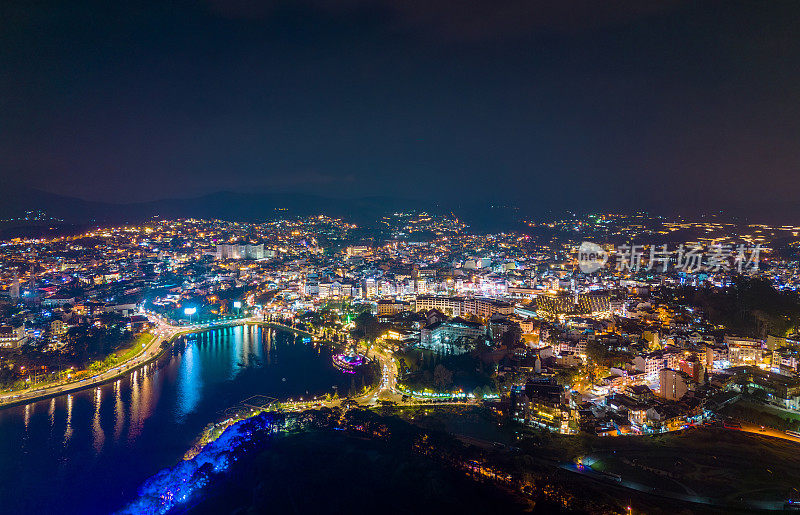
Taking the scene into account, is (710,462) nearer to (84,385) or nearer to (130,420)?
(130,420)

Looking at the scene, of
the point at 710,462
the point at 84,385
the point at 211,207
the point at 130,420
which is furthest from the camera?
the point at 211,207

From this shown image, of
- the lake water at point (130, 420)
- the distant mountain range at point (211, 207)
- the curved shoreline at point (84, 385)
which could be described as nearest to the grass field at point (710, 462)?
the lake water at point (130, 420)

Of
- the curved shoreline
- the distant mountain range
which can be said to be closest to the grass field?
the curved shoreline

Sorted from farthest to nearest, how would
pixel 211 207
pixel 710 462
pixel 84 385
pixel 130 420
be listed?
pixel 211 207
pixel 84 385
pixel 130 420
pixel 710 462

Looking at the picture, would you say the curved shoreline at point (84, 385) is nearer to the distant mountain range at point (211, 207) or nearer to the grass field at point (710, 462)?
the grass field at point (710, 462)

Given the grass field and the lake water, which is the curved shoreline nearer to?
the lake water

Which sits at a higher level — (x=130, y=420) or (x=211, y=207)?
(x=211, y=207)

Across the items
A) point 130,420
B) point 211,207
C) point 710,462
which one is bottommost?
point 130,420

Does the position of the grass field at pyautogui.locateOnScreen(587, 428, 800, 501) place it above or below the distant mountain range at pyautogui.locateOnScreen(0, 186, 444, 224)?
below

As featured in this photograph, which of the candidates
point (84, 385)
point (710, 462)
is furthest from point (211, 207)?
point (710, 462)
